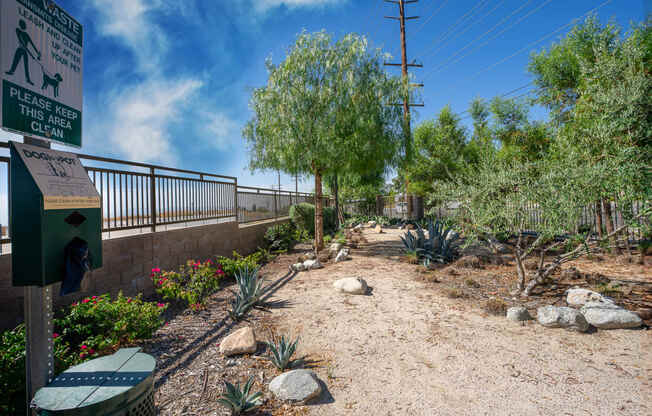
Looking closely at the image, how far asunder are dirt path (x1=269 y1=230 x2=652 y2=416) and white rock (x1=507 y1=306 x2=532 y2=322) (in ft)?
0.49

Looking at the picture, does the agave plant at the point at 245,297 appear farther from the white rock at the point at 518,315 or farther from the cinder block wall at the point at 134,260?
the white rock at the point at 518,315

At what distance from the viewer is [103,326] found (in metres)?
3.32

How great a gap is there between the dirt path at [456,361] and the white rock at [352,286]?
316 millimetres

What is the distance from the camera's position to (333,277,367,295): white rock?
541 centimetres

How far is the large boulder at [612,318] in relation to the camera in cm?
386

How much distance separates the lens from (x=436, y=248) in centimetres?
798

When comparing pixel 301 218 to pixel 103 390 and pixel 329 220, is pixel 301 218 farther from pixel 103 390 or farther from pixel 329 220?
pixel 103 390

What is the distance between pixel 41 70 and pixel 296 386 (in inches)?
109

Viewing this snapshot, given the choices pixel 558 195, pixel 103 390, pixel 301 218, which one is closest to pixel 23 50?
pixel 103 390

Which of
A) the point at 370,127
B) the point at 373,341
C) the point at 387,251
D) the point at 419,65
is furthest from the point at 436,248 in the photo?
the point at 419,65

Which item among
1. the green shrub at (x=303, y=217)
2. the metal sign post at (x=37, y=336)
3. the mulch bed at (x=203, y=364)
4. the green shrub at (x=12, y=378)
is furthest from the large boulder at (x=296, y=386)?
the green shrub at (x=303, y=217)

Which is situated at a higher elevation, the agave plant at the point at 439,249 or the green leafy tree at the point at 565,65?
the green leafy tree at the point at 565,65

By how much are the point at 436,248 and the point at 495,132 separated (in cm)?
754

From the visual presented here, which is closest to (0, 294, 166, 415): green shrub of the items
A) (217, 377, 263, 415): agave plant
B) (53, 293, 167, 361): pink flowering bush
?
(53, 293, 167, 361): pink flowering bush
